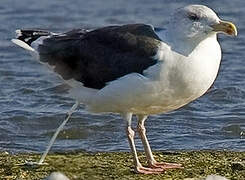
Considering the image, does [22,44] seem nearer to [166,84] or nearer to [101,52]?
[101,52]

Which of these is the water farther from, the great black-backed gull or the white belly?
the white belly

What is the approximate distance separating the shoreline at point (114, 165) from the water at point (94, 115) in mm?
708

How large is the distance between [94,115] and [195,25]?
11.3ft

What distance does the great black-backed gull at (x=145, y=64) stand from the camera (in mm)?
6754

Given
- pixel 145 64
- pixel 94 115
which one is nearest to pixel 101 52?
pixel 145 64

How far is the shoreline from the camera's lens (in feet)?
23.1

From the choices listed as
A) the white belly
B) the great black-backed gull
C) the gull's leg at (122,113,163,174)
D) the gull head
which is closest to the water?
the great black-backed gull

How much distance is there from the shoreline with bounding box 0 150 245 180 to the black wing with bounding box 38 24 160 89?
662 mm

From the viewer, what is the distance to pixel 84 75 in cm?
725

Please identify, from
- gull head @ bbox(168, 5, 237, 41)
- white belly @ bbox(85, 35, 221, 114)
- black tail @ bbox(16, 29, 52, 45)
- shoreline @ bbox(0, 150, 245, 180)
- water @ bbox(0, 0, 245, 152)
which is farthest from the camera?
water @ bbox(0, 0, 245, 152)

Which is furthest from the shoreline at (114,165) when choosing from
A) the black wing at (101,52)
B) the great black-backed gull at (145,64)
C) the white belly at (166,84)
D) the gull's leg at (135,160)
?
the black wing at (101,52)

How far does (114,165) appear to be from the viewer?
7328 mm

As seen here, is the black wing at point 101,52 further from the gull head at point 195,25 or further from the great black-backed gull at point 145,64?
the gull head at point 195,25

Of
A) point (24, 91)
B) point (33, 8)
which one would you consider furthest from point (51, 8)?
point (24, 91)
